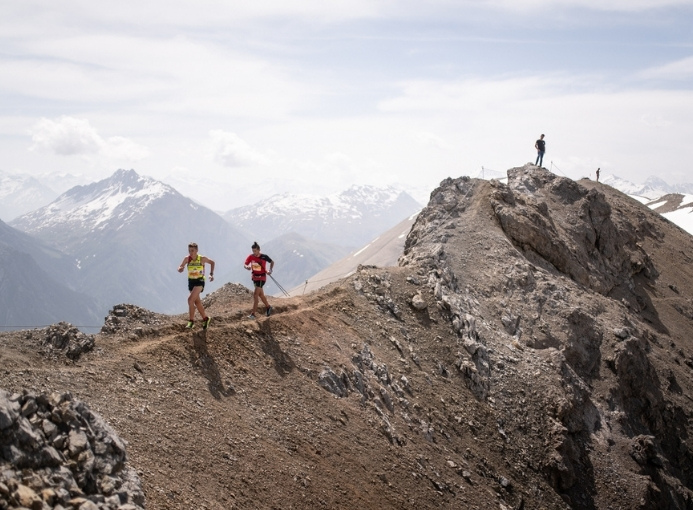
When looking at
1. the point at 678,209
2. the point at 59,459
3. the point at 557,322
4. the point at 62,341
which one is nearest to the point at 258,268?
the point at 62,341

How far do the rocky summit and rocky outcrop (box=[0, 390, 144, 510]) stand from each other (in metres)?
0.04

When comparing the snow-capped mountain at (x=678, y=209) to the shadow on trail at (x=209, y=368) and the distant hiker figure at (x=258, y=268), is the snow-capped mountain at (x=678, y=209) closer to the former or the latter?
the distant hiker figure at (x=258, y=268)

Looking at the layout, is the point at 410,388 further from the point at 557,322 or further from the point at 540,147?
the point at 540,147

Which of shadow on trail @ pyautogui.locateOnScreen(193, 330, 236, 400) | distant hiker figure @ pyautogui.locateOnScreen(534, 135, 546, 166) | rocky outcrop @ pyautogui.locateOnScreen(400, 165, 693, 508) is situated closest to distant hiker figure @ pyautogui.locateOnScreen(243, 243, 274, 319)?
shadow on trail @ pyautogui.locateOnScreen(193, 330, 236, 400)

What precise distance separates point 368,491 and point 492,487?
23.7 feet

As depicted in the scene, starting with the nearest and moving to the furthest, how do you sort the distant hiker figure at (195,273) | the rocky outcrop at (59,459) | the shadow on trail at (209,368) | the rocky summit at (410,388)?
1. the rocky outcrop at (59,459)
2. the rocky summit at (410,388)
3. the shadow on trail at (209,368)
4. the distant hiker figure at (195,273)

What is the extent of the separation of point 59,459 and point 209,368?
8105 millimetres

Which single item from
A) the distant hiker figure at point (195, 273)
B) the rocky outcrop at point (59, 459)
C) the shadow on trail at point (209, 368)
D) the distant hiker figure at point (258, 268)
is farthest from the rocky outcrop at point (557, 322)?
the rocky outcrop at point (59, 459)

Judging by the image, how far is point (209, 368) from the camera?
19219 millimetres

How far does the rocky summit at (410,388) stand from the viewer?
14266 mm

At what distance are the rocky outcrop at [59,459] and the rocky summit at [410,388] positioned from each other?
40 mm

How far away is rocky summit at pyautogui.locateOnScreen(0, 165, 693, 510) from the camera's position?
1427 centimetres

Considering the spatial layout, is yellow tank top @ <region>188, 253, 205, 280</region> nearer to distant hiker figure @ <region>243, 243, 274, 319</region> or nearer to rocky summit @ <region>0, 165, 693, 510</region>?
rocky summit @ <region>0, 165, 693, 510</region>

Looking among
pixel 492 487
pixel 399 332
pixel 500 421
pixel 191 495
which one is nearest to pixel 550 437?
pixel 500 421
